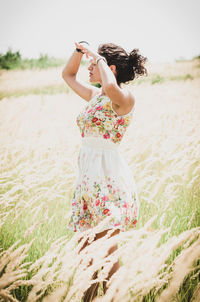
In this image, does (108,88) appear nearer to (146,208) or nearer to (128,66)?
(128,66)

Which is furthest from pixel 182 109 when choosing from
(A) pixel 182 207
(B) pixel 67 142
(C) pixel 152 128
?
(A) pixel 182 207

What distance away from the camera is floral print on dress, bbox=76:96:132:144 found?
146 centimetres

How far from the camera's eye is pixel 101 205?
1.38m

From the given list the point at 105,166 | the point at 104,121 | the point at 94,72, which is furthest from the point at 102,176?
the point at 94,72

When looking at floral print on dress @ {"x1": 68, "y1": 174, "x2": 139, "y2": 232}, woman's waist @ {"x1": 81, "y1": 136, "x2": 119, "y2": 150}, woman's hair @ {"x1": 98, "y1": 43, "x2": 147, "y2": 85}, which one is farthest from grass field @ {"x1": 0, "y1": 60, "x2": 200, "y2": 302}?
woman's hair @ {"x1": 98, "y1": 43, "x2": 147, "y2": 85}

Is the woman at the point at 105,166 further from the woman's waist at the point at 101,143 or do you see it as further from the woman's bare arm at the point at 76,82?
the woman's bare arm at the point at 76,82

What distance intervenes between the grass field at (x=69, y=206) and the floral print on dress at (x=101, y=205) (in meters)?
0.15

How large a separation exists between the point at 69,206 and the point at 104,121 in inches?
44.5

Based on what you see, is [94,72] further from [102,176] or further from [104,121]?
[102,176]

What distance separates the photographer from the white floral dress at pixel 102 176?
4.58ft

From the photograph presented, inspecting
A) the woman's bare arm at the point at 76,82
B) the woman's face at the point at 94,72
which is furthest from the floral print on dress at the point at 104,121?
the woman's bare arm at the point at 76,82

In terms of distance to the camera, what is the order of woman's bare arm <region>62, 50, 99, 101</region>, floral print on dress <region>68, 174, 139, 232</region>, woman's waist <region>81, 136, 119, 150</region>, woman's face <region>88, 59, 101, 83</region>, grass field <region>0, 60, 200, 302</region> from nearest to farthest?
grass field <region>0, 60, 200, 302</region>, floral print on dress <region>68, 174, 139, 232</region>, woman's waist <region>81, 136, 119, 150</region>, woman's face <region>88, 59, 101, 83</region>, woman's bare arm <region>62, 50, 99, 101</region>

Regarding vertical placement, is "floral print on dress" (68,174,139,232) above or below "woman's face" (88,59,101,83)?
below

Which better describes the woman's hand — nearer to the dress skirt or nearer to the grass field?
the dress skirt
